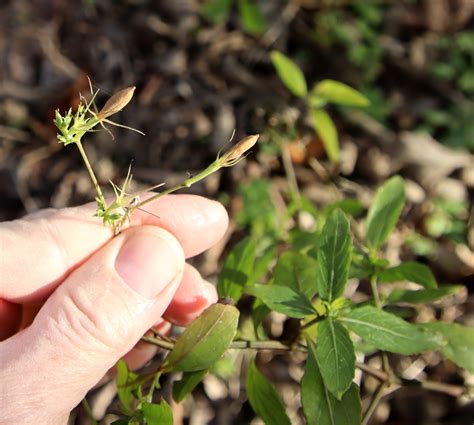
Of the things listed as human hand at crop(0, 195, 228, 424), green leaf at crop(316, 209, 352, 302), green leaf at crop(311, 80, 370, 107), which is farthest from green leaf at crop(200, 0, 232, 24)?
green leaf at crop(316, 209, 352, 302)

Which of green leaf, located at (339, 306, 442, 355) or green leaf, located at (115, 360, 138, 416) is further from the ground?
green leaf, located at (339, 306, 442, 355)

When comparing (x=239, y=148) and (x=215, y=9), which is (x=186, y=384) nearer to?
(x=239, y=148)

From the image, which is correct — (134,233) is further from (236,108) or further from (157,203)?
(236,108)

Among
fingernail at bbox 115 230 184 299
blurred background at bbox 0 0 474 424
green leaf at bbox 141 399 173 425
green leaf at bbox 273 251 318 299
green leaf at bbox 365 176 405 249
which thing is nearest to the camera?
green leaf at bbox 141 399 173 425

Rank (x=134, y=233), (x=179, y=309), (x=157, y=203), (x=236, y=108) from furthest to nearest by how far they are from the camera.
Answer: (x=236, y=108) < (x=179, y=309) < (x=157, y=203) < (x=134, y=233)

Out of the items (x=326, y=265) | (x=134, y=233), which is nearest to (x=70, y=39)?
(x=134, y=233)

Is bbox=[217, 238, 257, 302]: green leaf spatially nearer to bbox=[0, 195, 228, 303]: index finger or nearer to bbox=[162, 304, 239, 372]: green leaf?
bbox=[0, 195, 228, 303]: index finger
